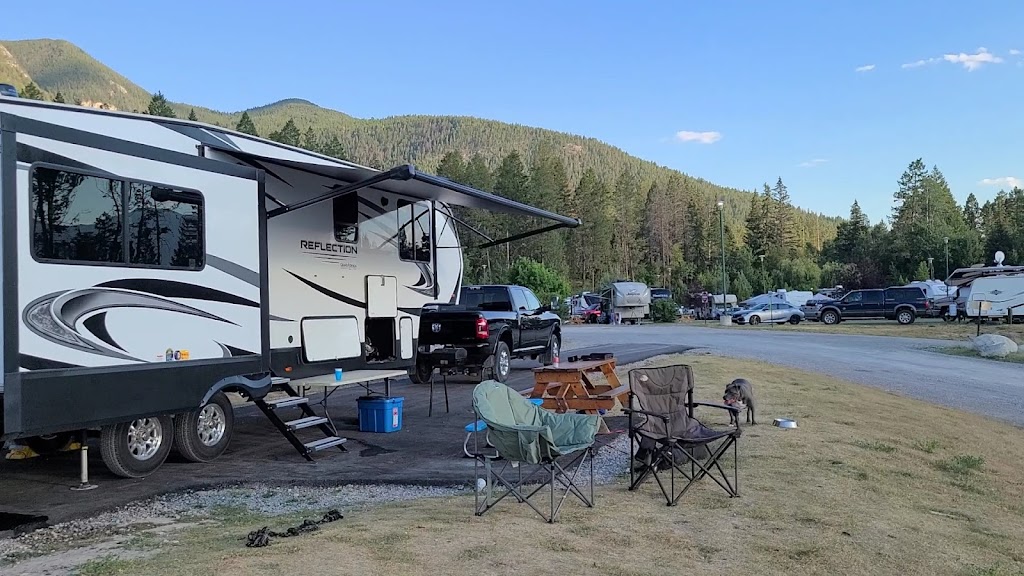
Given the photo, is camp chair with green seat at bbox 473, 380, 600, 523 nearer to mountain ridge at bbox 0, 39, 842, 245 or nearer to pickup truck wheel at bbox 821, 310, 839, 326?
pickup truck wheel at bbox 821, 310, 839, 326

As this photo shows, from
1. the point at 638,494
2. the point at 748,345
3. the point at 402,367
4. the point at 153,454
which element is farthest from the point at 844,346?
the point at 153,454

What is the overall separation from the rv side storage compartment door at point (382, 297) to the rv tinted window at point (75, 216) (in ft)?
12.9

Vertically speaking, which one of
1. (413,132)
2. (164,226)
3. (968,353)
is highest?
(413,132)

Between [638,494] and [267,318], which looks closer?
[638,494]

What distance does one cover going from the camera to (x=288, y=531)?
4.68 metres

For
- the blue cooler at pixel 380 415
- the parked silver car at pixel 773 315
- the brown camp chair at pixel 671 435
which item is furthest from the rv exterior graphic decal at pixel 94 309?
the parked silver car at pixel 773 315

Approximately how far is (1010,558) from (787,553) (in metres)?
1.43

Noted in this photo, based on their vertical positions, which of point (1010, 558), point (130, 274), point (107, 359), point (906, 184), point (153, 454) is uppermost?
point (906, 184)

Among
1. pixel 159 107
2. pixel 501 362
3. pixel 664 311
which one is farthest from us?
pixel 159 107

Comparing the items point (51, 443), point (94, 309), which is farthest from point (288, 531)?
point (51, 443)

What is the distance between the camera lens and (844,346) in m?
21.1

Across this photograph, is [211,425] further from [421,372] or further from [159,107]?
[159,107]

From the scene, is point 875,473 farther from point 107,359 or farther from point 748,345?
Answer: point 748,345

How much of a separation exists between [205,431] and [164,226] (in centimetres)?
197
